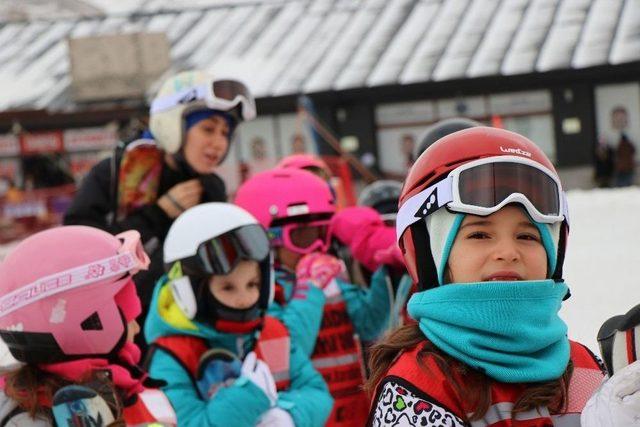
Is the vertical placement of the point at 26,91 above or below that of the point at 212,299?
above

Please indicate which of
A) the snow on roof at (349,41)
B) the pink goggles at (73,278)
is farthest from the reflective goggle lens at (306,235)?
the snow on roof at (349,41)

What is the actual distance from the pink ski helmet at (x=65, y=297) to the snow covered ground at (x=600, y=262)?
0.13 metres

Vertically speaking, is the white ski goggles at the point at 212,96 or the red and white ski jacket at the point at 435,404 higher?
the white ski goggles at the point at 212,96

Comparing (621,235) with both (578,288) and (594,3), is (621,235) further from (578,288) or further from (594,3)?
(594,3)

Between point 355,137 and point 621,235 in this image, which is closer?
point 621,235

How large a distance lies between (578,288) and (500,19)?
795 inches

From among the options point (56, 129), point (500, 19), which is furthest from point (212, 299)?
point (56, 129)

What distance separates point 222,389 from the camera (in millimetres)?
3162

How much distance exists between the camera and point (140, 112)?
23875 millimetres

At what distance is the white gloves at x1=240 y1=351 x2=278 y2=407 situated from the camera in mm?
3172

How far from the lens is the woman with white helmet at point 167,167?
4.12 metres

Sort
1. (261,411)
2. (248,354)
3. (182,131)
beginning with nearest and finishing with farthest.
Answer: (261,411)
(248,354)
(182,131)

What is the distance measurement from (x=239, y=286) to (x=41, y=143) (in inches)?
856

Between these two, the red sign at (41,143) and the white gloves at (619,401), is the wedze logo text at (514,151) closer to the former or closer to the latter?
the white gloves at (619,401)
